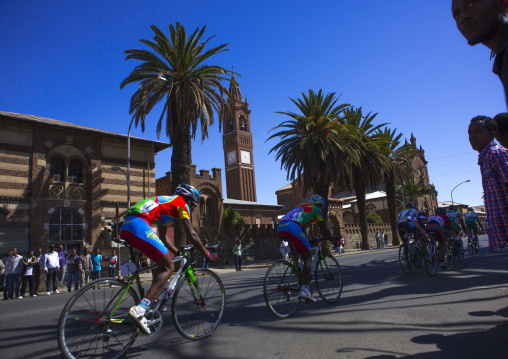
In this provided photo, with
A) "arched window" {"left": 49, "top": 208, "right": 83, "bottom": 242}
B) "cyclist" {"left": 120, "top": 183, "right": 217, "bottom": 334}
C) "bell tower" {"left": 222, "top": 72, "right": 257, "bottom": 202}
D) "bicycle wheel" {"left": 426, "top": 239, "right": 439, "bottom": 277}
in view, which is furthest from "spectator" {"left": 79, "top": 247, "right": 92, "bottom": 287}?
"bell tower" {"left": 222, "top": 72, "right": 257, "bottom": 202}

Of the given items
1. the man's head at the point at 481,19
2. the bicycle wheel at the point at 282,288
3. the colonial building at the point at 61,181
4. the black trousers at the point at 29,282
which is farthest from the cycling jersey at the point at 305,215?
the colonial building at the point at 61,181

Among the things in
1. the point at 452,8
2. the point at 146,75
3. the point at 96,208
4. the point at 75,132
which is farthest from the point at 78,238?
the point at 452,8

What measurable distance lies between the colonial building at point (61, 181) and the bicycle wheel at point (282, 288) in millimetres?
19038

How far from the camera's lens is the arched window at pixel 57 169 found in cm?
2388

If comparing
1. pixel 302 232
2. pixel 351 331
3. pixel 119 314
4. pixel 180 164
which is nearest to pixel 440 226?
pixel 302 232

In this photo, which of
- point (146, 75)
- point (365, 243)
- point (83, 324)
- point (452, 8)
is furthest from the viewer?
point (365, 243)

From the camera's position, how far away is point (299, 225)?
558cm

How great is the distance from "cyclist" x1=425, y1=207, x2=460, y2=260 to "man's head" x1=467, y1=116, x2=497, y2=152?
566cm

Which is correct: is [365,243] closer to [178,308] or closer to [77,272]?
[77,272]

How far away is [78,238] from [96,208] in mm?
2348

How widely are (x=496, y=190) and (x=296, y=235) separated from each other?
2.73 metres

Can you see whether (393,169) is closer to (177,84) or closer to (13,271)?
(177,84)

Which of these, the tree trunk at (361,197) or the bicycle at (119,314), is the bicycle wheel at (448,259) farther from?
the tree trunk at (361,197)

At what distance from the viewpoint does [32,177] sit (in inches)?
887
